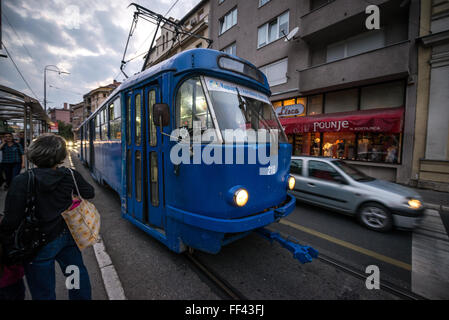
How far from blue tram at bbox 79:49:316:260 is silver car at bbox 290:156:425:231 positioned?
2380mm

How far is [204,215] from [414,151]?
10.4m

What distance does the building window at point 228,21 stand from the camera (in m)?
16.0

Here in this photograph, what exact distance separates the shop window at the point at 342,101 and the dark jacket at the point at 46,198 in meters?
12.0

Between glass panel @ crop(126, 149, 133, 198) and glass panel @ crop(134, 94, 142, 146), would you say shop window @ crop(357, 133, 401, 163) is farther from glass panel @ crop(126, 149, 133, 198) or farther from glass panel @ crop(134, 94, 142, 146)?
glass panel @ crop(126, 149, 133, 198)

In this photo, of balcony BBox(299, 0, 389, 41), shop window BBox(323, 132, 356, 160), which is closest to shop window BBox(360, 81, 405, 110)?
shop window BBox(323, 132, 356, 160)

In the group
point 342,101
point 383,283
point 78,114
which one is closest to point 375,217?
point 383,283

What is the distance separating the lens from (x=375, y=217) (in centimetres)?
426

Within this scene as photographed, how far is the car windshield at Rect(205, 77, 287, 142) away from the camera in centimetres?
257

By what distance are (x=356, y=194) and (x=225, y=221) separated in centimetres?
383

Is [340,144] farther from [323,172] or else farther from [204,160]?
[204,160]

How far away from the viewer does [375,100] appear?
9.49m

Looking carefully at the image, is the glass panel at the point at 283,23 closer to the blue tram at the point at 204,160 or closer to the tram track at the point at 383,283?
the blue tram at the point at 204,160
